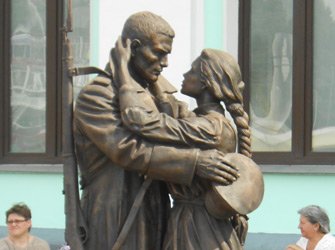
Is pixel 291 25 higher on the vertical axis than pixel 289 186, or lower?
higher

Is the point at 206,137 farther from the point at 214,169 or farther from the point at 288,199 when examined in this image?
the point at 288,199

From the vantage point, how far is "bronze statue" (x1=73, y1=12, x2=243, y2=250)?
244 inches

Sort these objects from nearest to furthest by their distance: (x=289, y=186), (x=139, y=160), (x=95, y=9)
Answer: (x=139, y=160)
(x=289, y=186)
(x=95, y=9)

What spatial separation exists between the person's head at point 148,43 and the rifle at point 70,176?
0.96 feet

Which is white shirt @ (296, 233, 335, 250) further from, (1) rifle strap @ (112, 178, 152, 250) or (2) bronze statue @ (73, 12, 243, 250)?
(1) rifle strap @ (112, 178, 152, 250)

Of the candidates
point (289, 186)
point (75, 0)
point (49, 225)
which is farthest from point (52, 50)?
point (289, 186)

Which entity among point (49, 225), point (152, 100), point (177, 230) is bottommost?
point (49, 225)

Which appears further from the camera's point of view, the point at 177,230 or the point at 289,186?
the point at 289,186

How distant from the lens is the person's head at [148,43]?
634 cm

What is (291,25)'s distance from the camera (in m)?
13.5

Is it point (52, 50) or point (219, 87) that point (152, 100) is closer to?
point (219, 87)

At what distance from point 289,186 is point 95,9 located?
262 centimetres

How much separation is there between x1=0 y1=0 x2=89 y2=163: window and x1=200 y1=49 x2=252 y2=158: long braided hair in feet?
26.4

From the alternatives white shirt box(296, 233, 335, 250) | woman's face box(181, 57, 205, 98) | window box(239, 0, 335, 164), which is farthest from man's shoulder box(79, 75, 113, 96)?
window box(239, 0, 335, 164)
